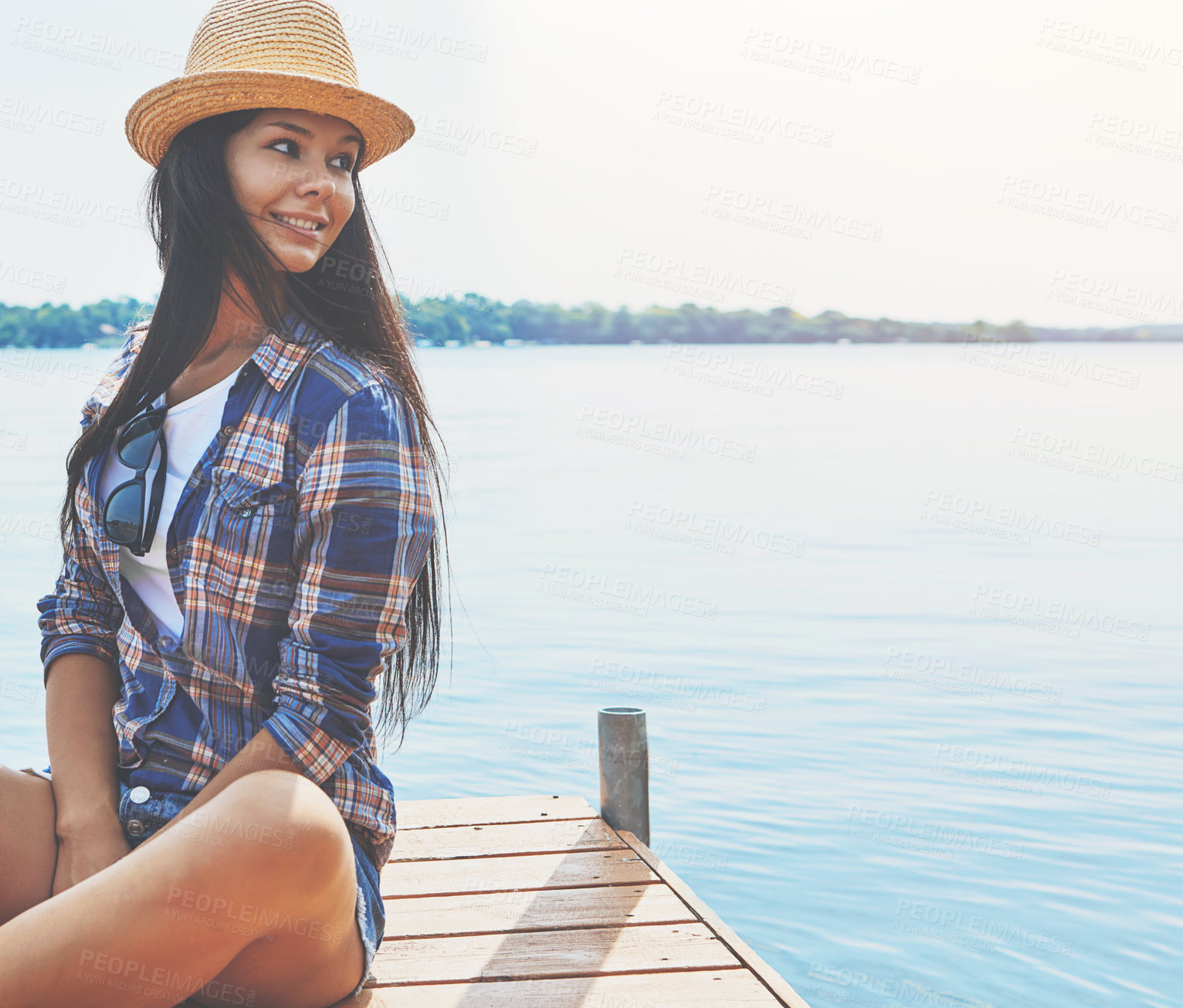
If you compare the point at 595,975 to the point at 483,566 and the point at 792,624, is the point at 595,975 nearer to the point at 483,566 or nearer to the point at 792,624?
the point at 792,624

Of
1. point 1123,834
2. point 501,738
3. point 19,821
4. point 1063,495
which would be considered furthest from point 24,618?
point 1063,495

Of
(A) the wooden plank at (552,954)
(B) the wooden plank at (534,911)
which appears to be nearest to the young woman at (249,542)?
(A) the wooden plank at (552,954)

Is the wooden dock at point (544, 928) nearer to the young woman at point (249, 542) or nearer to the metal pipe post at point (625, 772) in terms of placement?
the metal pipe post at point (625, 772)

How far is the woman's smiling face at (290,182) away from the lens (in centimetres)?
204

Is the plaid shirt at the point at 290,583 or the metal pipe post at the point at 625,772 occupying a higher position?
the plaid shirt at the point at 290,583

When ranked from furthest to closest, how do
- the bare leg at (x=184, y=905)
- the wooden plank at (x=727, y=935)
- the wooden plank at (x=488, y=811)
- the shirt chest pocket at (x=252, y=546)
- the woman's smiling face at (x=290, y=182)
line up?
1. the wooden plank at (x=488, y=811)
2. the wooden plank at (x=727, y=935)
3. the woman's smiling face at (x=290, y=182)
4. the shirt chest pocket at (x=252, y=546)
5. the bare leg at (x=184, y=905)

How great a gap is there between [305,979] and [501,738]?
16.5 ft

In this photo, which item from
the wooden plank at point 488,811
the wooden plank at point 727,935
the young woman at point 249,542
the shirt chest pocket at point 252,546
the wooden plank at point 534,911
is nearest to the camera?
the young woman at point 249,542

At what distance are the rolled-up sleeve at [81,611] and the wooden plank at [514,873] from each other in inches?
39.7

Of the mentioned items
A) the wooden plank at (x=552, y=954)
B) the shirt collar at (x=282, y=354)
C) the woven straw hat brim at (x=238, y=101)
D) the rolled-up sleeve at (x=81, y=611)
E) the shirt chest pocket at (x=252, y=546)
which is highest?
the woven straw hat brim at (x=238, y=101)

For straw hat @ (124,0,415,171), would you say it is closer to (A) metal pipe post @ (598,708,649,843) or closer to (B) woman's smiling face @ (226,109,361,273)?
(B) woman's smiling face @ (226,109,361,273)

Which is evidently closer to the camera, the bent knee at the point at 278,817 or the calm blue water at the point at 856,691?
the bent knee at the point at 278,817

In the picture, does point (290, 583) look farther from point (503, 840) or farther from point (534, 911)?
point (503, 840)

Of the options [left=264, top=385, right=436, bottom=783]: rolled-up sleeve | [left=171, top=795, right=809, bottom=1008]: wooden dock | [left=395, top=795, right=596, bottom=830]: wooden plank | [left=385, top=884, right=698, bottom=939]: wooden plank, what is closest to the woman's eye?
[left=264, top=385, right=436, bottom=783]: rolled-up sleeve
